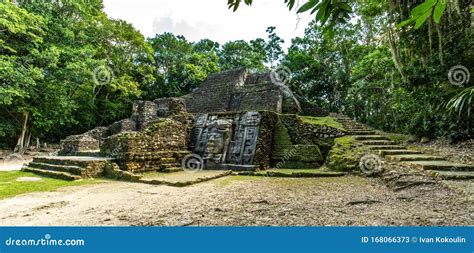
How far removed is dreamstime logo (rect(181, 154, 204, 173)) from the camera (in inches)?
370

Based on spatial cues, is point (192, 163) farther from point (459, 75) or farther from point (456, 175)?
point (459, 75)

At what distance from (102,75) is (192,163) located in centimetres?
1108

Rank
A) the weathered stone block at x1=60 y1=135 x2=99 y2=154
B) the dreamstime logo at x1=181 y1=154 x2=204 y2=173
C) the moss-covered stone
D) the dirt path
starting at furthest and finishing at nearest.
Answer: the weathered stone block at x1=60 y1=135 x2=99 y2=154 < the dreamstime logo at x1=181 y1=154 x2=204 y2=173 < the moss-covered stone < the dirt path

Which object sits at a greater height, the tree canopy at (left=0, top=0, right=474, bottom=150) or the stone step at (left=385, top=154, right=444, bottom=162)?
the tree canopy at (left=0, top=0, right=474, bottom=150)

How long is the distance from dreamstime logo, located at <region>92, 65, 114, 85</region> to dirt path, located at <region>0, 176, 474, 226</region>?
11.9 meters

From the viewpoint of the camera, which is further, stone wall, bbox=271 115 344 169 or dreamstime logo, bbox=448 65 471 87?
stone wall, bbox=271 115 344 169

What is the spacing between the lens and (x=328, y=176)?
7516 millimetres

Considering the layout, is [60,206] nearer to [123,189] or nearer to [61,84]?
[123,189]

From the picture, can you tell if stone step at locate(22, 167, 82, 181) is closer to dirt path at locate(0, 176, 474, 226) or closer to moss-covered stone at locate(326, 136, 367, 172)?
dirt path at locate(0, 176, 474, 226)

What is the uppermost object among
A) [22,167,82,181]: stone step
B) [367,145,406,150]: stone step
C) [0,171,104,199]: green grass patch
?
[367,145,406,150]: stone step

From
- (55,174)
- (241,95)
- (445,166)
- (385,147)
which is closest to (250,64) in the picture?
(241,95)

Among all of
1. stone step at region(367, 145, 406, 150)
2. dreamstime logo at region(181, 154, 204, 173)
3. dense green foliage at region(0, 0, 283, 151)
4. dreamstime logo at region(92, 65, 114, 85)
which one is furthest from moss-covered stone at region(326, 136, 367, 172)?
dreamstime logo at region(92, 65, 114, 85)

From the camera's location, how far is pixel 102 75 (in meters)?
16.9

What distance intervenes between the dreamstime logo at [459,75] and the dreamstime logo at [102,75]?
54.7ft
